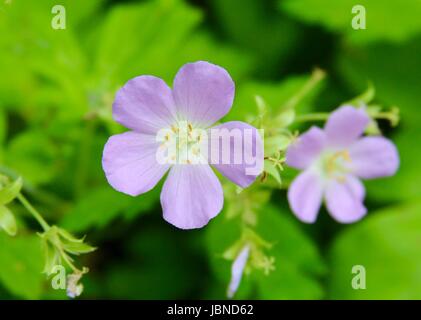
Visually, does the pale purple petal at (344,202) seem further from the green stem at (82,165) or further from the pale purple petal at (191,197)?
the green stem at (82,165)

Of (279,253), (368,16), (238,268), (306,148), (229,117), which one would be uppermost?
(368,16)

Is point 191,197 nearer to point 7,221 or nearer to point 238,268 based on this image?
point 238,268

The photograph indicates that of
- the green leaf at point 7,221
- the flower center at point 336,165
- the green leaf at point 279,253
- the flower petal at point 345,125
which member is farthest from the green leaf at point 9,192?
the flower center at point 336,165

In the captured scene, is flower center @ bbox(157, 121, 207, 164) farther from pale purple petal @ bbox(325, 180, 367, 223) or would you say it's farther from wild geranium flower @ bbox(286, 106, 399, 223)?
pale purple petal @ bbox(325, 180, 367, 223)

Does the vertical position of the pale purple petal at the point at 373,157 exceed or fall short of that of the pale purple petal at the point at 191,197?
it exceeds it

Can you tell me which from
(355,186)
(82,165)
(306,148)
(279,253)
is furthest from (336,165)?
(82,165)

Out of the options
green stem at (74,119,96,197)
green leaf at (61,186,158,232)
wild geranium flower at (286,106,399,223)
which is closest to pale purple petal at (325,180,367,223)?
wild geranium flower at (286,106,399,223)

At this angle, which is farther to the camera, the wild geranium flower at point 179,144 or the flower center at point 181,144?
the flower center at point 181,144
